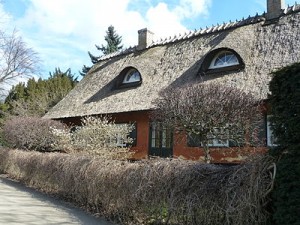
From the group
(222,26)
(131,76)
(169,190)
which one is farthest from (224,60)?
(169,190)

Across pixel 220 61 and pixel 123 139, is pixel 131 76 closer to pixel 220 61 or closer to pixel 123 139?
pixel 123 139

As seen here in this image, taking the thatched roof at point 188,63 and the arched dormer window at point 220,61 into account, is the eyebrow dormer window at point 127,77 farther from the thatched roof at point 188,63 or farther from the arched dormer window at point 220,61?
the arched dormer window at point 220,61

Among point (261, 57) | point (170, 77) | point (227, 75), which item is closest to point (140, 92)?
point (170, 77)

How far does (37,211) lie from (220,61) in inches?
399

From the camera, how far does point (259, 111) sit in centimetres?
1060

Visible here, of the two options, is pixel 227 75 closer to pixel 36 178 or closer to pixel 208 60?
pixel 208 60

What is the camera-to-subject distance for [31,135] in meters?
16.8

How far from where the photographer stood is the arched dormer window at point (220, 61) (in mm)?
14398

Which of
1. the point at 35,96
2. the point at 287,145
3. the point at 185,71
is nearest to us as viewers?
the point at 287,145

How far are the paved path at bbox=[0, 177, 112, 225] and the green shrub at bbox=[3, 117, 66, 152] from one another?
6046 mm

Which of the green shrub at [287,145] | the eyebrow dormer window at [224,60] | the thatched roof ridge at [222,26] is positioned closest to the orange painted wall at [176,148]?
the eyebrow dormer window at [224,60]

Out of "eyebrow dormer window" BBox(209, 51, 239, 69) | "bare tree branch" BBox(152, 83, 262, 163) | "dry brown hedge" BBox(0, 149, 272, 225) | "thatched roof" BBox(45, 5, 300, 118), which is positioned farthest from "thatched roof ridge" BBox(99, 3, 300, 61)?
"dry brown hedge" BBox(0, 149, 272, 225)

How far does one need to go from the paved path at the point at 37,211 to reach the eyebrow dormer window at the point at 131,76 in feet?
30.9

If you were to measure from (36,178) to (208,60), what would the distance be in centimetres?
854
